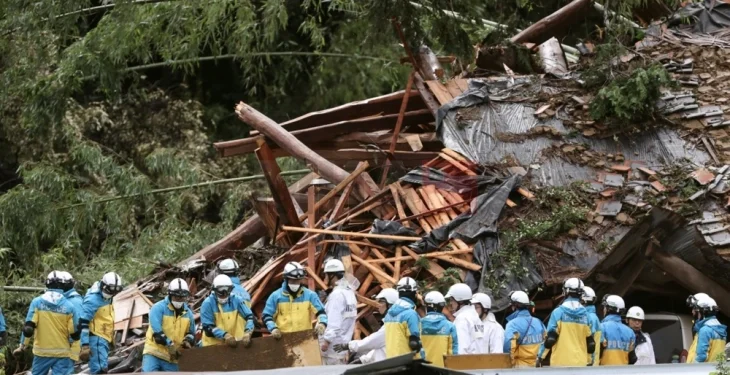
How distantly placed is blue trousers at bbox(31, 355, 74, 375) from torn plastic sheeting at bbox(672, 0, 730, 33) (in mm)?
11897

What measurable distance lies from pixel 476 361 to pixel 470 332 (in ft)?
6.52

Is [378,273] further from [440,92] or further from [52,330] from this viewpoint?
[52,330]

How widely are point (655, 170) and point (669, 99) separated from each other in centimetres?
136

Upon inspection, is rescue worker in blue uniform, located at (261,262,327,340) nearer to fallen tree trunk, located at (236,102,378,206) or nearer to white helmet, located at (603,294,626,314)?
white helmet, located at (603,294,626,314)

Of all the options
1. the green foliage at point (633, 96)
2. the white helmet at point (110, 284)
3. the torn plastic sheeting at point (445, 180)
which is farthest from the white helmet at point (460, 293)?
the green foliage at point (633, 96)

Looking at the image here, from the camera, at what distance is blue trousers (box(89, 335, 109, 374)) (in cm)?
1588

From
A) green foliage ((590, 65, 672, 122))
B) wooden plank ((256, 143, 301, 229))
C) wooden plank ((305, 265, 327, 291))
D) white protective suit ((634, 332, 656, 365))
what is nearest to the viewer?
white protective suit ((634, 332, 656, 365))

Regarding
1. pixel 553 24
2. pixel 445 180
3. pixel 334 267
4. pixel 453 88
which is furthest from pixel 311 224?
pixel 553 24

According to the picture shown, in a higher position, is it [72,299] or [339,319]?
[72,299]

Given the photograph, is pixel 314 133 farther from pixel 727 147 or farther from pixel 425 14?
pixel 727 147

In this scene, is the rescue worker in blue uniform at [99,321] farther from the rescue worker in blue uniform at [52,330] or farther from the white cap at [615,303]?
the white cap at [615,303]

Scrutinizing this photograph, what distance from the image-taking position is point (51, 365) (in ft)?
52.2

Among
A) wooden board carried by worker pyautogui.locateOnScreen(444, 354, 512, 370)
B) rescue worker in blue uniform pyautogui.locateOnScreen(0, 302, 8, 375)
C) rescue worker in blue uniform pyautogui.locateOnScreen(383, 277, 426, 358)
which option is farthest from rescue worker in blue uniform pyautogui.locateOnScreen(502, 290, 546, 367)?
rescue worker in blue uniform pyautogui.locateOnScreen(0, 302, 8, 375)

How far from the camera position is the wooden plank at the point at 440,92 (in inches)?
829
